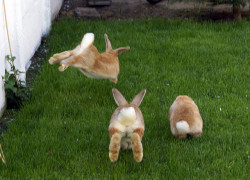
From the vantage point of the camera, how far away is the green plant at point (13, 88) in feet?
15.8

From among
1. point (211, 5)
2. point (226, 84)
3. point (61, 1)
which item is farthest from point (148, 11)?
point (226, 84)

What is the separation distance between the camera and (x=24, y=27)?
6.05m

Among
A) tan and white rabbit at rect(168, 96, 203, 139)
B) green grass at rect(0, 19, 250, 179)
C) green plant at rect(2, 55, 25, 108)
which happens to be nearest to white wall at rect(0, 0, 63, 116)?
green plant at rect(2, 55, 25, 108)

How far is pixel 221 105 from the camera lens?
4.93m

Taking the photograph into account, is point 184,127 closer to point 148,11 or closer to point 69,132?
point 69,132

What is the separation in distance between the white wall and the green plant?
2.8 inches

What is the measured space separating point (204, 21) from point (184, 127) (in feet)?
13.3

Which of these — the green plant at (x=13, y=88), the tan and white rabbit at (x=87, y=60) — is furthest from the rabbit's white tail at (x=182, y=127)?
the green plant at (x=13, y=88)

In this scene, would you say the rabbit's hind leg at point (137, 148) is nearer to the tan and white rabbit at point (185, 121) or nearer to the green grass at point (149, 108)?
the green grass at point (149, 108)

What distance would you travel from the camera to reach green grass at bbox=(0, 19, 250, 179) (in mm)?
3768

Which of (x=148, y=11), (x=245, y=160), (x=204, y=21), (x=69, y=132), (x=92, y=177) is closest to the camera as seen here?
(x=92, y=177)

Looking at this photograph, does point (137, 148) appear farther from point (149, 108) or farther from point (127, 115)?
point (149, 108)

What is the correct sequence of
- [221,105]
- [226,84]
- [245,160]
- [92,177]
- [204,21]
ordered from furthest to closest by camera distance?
[204,21] → [226,84] → [221,105] → [245,160] → [92,177]

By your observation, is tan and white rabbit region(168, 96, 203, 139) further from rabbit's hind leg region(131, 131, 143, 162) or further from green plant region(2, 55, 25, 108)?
green plant region(2, 55, 25, 108)
